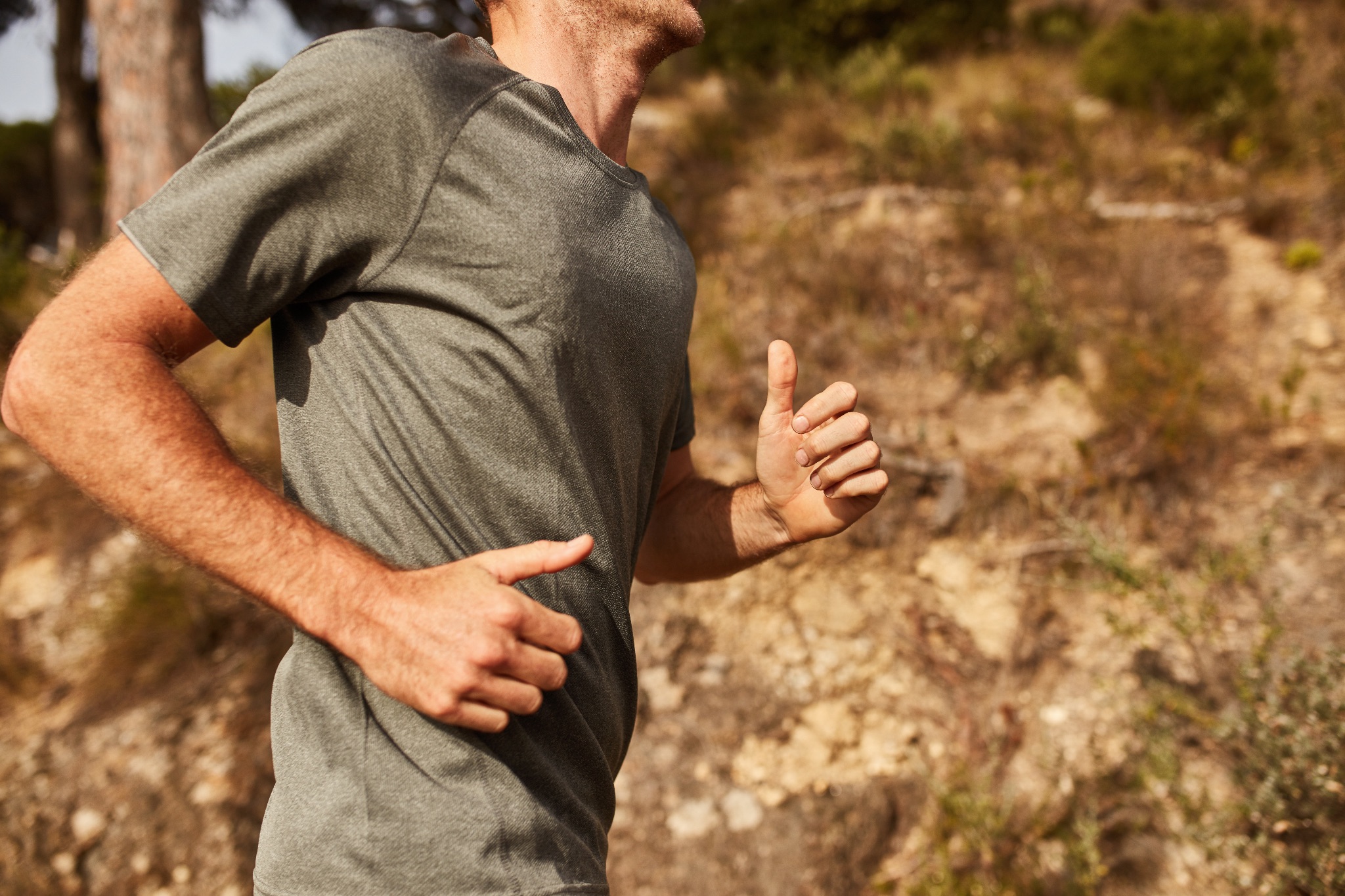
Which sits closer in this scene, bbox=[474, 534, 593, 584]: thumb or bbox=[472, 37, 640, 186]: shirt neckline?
bbox=[474, 534, 593, 584]: thumb

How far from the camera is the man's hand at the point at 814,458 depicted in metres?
1.28

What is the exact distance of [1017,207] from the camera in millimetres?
5387

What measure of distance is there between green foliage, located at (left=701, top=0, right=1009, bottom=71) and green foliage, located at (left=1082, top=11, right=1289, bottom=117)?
6.38ft

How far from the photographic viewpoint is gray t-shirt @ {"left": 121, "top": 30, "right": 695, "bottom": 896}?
3.11ft

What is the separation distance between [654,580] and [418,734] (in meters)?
0.86

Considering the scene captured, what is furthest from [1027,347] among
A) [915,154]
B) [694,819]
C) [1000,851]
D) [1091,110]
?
[1091,110]

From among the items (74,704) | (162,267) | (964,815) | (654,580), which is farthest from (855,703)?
(74,704)

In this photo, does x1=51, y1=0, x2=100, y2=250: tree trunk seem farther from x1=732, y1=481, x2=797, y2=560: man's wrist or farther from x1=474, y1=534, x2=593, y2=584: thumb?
x1=474, y1=534, x2=593, y2=584: thumb

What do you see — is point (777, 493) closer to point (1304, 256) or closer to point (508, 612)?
point (508, 612)

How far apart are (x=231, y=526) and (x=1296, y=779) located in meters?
2.97

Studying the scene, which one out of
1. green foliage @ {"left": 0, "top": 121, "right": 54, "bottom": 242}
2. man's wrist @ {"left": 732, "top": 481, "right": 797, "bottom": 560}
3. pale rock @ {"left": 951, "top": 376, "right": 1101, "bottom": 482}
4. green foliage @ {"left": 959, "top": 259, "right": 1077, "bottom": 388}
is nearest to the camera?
man's wrist @ {"left": 732, "top": 481, "right": 797, "bottom": 560}

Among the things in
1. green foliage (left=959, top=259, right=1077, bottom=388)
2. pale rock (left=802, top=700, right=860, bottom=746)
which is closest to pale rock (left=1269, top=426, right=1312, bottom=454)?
green foliage (left=959, top=259, right=1077, bottom=388)

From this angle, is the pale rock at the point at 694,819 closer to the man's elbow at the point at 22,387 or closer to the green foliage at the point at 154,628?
the green foliage at the point at 154,628

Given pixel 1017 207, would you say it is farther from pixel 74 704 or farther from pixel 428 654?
pixel 74 704
